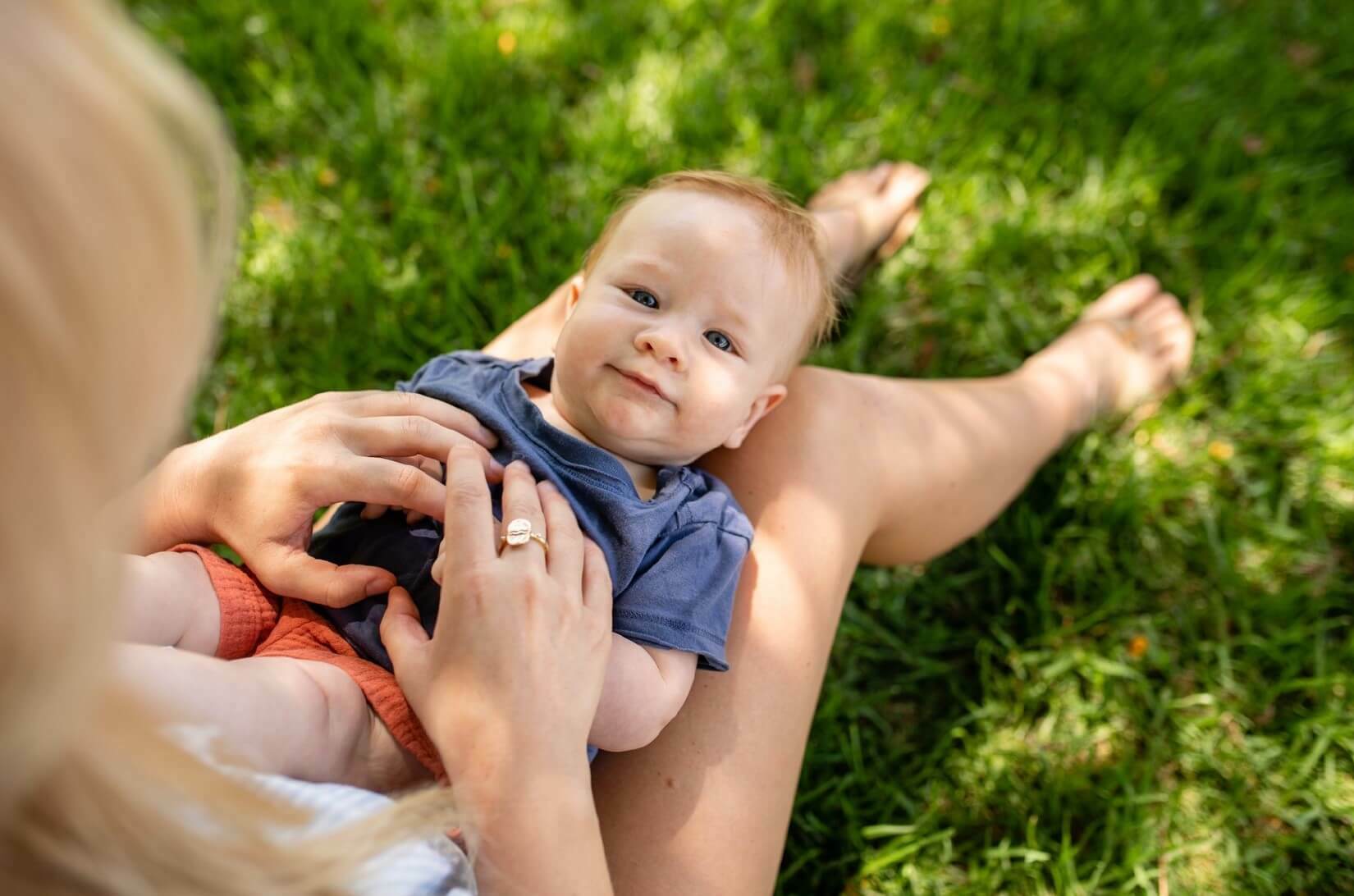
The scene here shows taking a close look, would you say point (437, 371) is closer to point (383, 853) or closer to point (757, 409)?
point (757, 409)

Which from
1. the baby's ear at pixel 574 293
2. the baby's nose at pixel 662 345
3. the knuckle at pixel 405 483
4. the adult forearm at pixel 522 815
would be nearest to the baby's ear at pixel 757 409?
the baby's nose at pixel 662 345

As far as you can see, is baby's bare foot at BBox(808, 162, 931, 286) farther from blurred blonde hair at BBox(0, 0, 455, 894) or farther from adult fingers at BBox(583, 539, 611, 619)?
blurred blonde hair at BBox(0, 0, 455, 894)

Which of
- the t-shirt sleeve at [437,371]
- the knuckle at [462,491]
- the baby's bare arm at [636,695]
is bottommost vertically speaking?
the baby's bare arm at [636,695]

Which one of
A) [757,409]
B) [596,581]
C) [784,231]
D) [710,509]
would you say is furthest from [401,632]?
[784,231]

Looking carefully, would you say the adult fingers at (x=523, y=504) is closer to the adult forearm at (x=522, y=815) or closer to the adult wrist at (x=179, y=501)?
the adult forearm at (x=522, y=815)

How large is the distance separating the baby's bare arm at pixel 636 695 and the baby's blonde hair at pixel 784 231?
2.19 ft

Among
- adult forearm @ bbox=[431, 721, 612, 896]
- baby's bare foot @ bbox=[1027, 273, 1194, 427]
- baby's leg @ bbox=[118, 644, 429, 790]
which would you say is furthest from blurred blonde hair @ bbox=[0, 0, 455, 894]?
baby's bare foot @ bbox=[1027, 273, 1194, 427]

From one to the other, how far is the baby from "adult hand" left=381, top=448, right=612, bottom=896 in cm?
9

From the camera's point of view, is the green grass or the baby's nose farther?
the green grass

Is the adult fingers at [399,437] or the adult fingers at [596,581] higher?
the adult fingers at [399,437]

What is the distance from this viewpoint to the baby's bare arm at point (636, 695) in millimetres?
1482

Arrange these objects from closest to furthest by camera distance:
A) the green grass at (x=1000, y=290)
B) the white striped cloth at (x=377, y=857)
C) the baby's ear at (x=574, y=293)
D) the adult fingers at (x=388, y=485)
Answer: the white striped cloth at (x=377, y=857), the adult fingers at (x=388, y=485), the baby's ear at (x=574, y=293), the green grass at (x=1000, y=290)

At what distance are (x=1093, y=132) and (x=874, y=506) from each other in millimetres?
1856

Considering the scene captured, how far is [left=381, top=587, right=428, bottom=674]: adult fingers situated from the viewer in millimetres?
1377
